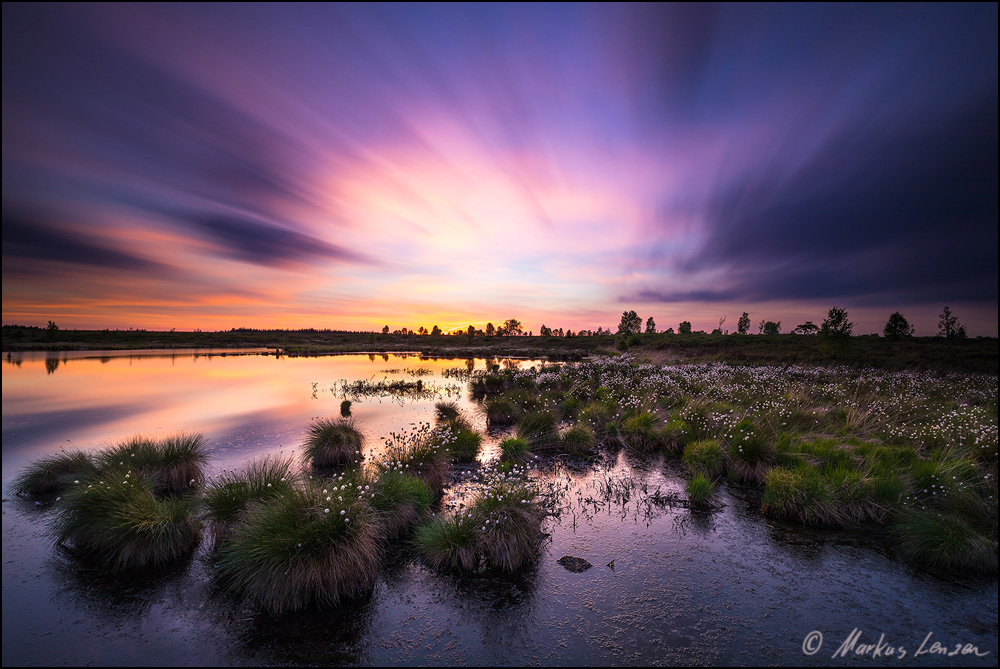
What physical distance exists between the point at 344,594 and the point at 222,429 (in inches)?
581

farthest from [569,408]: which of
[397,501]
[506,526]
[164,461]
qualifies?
[164,461]

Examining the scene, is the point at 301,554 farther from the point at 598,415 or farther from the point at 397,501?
the point at 598,415

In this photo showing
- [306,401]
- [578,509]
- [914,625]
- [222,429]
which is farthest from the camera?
[306,401]

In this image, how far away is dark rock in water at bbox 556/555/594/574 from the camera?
762 centimetres

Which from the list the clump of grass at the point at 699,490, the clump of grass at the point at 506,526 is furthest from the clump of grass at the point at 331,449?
the clump of grass at the point at 699,490

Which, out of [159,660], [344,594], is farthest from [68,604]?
[344,594]

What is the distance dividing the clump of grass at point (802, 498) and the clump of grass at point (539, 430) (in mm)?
7534

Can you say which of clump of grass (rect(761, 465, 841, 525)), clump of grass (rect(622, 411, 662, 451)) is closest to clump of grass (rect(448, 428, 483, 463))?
clump of grass (rect(622, 411, 662, 451))

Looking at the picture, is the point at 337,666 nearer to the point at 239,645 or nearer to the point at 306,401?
the point at 239,645

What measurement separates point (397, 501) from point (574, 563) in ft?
13.6

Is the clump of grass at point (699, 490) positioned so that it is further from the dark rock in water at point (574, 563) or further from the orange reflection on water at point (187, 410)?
the orange reflection on water at point (187, 410)

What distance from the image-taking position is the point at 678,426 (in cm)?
1516

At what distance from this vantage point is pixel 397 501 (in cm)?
895

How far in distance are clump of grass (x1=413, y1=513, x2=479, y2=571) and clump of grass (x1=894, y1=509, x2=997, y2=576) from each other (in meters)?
8.82
